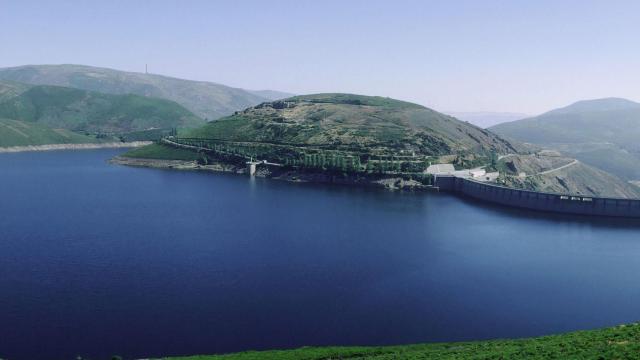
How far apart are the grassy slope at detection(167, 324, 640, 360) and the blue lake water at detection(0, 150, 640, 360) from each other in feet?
24.4

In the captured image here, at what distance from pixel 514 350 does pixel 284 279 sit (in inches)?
2044

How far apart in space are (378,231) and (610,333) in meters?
93.8

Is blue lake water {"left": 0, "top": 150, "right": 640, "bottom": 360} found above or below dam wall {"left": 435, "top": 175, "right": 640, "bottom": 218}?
below

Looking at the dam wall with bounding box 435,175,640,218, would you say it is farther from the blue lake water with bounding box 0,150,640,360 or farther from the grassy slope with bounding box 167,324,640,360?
the grassy slope with bounding box 167,324,640,360

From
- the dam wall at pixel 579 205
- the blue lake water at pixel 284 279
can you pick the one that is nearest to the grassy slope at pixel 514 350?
the blue lake water at pixel 284 279

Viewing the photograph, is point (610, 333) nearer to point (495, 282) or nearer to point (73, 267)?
point (495, 282)

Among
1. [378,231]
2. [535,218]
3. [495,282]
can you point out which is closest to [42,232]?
[378,231]

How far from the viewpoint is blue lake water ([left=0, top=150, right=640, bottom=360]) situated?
2947 inches

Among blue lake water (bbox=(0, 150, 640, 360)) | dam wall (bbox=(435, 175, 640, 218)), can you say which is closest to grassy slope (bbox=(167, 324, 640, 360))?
blue lake water (bbox=(0, 150, 640, 360))

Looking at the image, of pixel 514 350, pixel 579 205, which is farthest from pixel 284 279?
pixel 579 205

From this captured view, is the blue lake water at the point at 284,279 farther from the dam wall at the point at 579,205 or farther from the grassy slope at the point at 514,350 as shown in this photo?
the dam wall at the point at 579,205

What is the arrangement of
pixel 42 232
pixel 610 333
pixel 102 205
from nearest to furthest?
pixel 610 333
pixel 42 232
pixel 102 205

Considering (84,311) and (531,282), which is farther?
(531,282)

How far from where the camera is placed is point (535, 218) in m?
180
